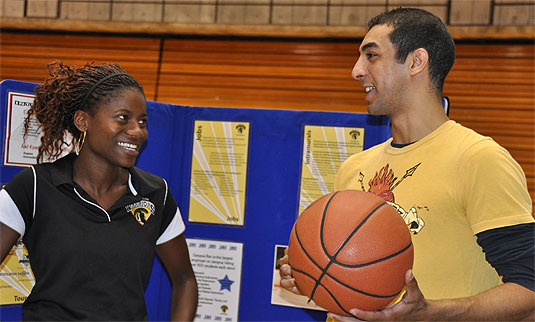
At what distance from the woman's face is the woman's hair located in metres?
0.04

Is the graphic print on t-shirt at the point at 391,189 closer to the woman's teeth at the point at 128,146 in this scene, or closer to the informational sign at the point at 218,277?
the woman's teeth at the point at 128,146

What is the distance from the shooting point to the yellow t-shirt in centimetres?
152

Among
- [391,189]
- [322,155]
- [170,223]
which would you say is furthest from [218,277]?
[391,189]

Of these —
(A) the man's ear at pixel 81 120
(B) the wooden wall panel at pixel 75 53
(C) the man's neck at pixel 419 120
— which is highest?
(B) the wooden wall panel at pixel 75 53

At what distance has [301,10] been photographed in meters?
5.13

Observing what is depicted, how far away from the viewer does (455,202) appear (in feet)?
5.30

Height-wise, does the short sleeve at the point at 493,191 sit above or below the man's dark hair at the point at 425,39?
below

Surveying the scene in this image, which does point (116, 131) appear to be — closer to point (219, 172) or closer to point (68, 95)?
point (68, 95)

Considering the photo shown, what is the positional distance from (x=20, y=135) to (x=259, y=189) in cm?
120

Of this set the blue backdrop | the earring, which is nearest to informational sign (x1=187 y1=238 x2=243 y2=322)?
the blue backdrop

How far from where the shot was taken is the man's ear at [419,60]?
1.88 metres

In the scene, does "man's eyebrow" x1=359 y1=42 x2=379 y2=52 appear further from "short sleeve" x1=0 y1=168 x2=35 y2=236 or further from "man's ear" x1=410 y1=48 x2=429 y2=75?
"short sleeve" x1=0 y1=168 x2=35 y2=236

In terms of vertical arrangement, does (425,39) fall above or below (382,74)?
above

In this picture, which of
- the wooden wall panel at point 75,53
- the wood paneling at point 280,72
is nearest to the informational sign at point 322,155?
the wood paneling at point 280,72
